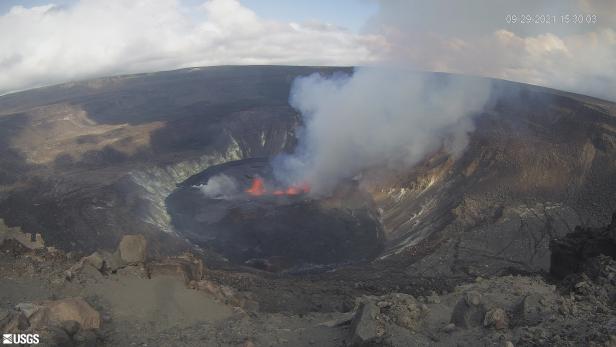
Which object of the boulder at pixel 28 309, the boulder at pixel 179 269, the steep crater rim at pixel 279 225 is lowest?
the steep crater rim at pixel 279 225

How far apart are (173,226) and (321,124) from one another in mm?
27230

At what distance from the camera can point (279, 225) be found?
39375 mm

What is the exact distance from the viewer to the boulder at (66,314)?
1090cm

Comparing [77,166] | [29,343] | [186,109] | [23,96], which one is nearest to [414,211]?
[29,343]

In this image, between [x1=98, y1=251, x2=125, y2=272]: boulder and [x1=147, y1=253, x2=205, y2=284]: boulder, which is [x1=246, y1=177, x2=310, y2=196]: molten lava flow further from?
[x1=98, y1=251, x2=125, y2=272]: boulder

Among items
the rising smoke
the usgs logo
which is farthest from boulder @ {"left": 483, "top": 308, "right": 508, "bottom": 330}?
the rising smoke

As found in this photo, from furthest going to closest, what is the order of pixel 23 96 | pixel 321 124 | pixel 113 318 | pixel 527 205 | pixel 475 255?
pixel 23 96 → pixel 321 124 → pixel 527 205 → pixel 475 255 → pixel 113 318

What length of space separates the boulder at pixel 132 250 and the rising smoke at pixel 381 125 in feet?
95.4

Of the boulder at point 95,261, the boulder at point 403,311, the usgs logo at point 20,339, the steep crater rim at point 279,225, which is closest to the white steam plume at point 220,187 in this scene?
the steep crater rim at point 279,225

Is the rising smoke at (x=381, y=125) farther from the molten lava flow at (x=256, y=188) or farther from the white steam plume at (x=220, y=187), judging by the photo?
the white steam plume at (x=220, y=187)

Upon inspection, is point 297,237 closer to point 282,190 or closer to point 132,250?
point 282,190

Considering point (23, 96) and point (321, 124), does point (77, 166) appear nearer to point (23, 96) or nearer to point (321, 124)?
point (321, 124)

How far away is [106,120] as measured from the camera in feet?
285

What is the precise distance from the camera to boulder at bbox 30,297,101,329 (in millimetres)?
10898
